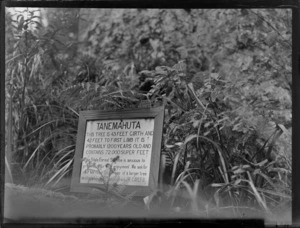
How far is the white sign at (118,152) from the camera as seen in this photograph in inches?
122

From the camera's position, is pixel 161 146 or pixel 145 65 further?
pixel 145 65

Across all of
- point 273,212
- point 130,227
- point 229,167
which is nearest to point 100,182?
point 130,227

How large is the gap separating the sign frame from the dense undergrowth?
0.04 meters

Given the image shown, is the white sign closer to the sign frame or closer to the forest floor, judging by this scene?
the sign frame

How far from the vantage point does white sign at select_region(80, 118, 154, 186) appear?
10.2ft

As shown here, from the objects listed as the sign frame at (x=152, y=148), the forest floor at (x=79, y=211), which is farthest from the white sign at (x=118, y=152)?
the forest floor at (x=79, y=211)

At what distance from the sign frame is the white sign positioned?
2cm

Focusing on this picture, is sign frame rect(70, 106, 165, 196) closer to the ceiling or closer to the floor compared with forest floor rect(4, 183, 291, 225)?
closer to the ceiling

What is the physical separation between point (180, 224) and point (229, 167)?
0.45m

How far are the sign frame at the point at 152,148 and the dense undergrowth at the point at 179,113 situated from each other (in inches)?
1.4

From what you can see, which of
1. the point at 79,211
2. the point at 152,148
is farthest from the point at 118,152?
the point at 79,211

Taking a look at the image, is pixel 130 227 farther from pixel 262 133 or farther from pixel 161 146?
pixel 262 133

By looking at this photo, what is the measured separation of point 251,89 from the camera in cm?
358

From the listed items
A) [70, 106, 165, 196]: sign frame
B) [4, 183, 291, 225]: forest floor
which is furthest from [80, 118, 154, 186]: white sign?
[4, 183, 291, 225]: forest floor
